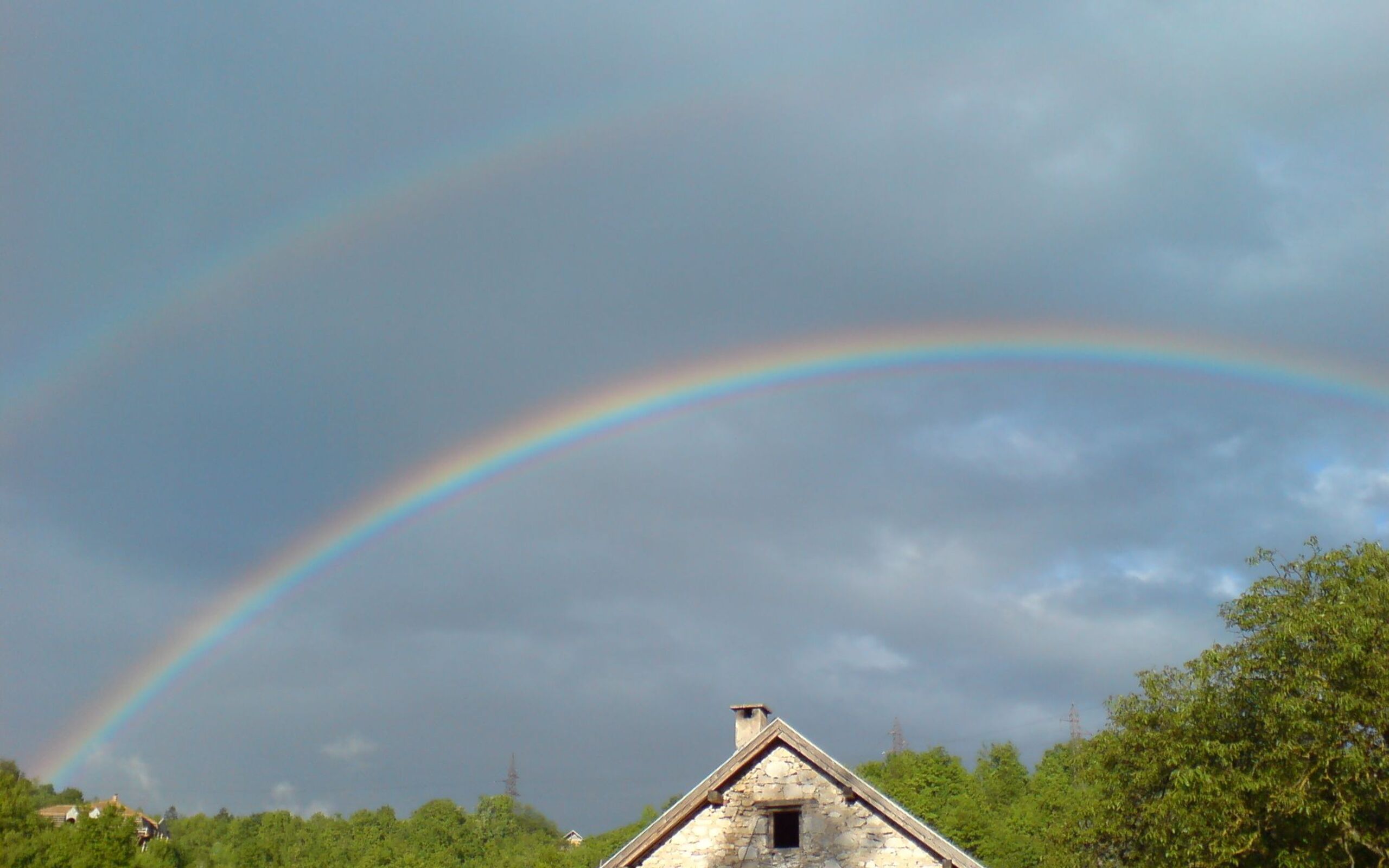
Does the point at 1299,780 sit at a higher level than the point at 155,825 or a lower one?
lower

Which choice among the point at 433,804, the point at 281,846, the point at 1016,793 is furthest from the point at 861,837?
the point at 433,804

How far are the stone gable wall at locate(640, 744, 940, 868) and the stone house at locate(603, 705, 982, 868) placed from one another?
0.07 feet

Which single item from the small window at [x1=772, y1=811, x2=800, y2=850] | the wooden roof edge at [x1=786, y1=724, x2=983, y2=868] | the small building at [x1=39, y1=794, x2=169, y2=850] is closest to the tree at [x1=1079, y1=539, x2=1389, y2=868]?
the wooden roof edge at [x1=786, y1=724, x2=983, y2=868]

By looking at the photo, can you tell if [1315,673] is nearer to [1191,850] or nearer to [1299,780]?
[1299,780]

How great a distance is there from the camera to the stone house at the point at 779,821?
1152 inches

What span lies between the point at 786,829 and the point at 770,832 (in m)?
0.47

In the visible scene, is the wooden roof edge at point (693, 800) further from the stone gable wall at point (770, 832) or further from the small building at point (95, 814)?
the small building at point (95, 814)

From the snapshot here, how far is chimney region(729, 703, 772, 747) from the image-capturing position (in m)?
33.2

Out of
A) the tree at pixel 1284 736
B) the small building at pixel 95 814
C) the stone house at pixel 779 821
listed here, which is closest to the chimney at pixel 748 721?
the stone house at pixel 779 821

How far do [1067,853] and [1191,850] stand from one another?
8.07 metres

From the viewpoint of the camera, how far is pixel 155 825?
542 feet

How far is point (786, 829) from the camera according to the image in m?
30.4

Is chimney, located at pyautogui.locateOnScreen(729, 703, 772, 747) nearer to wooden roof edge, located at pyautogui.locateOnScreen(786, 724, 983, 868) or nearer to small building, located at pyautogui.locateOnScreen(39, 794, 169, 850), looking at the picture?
wooden roof edge, located at pyautogui.locateOnScreen(786, 724, 983, 868)

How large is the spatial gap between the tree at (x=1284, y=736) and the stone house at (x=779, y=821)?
643 centimetres
